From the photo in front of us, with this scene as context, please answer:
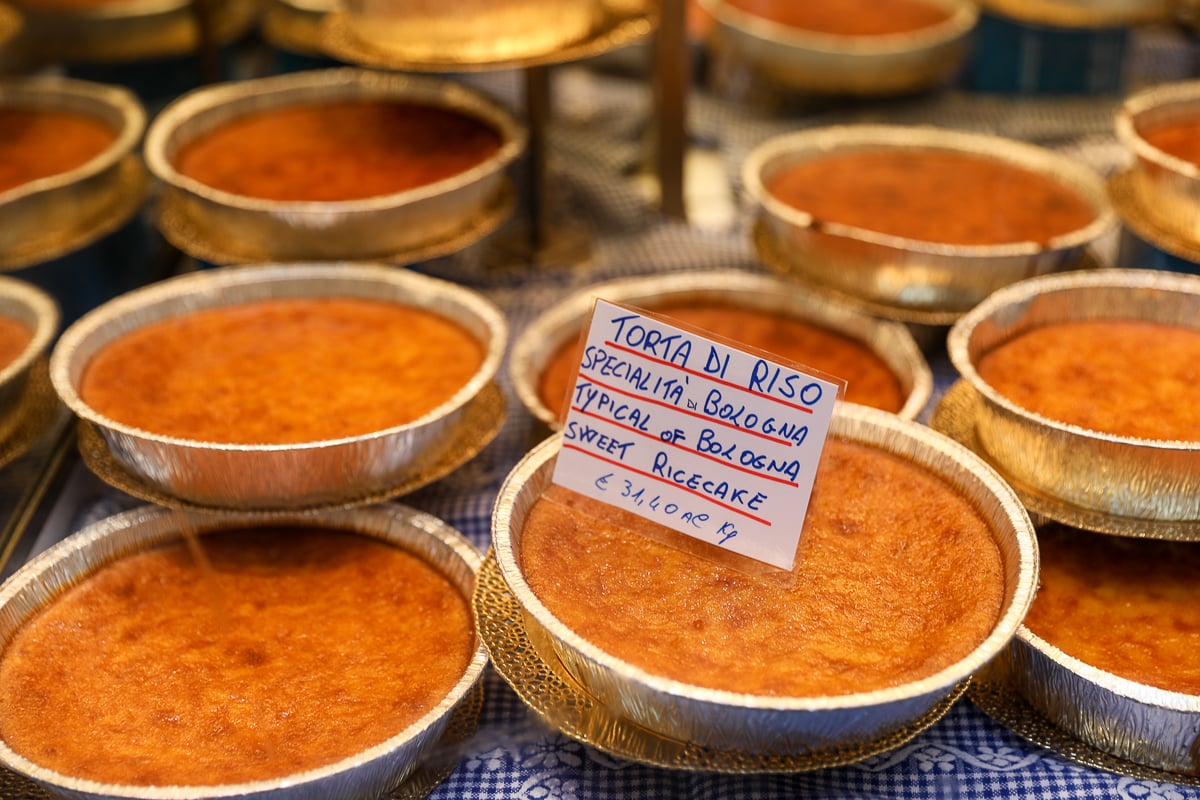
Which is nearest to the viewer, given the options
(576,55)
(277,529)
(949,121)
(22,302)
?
(277,529)

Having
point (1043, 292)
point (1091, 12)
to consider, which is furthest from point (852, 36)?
point (1043, 292)

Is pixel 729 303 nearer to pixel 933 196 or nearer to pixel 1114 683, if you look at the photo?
pixel 933 196

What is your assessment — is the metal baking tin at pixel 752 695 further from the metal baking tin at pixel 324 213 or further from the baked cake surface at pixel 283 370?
the metal baking tin at pixel 324 213

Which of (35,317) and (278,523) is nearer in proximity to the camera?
(278,523)

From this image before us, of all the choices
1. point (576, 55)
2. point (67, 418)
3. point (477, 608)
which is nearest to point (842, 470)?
point (477, 608)

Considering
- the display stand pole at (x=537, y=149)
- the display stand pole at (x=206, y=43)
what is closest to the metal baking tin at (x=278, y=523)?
the display stand pole at (x=537, y=149)

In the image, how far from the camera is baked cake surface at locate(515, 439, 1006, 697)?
42.3 inches

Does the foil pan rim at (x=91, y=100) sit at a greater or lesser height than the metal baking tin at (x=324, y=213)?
greater

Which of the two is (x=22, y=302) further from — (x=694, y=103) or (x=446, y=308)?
(x=694, y=103)

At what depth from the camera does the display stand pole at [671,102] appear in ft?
7.09

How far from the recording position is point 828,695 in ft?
3.39

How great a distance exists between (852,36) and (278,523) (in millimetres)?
1733

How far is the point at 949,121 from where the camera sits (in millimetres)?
2641

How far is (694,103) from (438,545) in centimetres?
165
